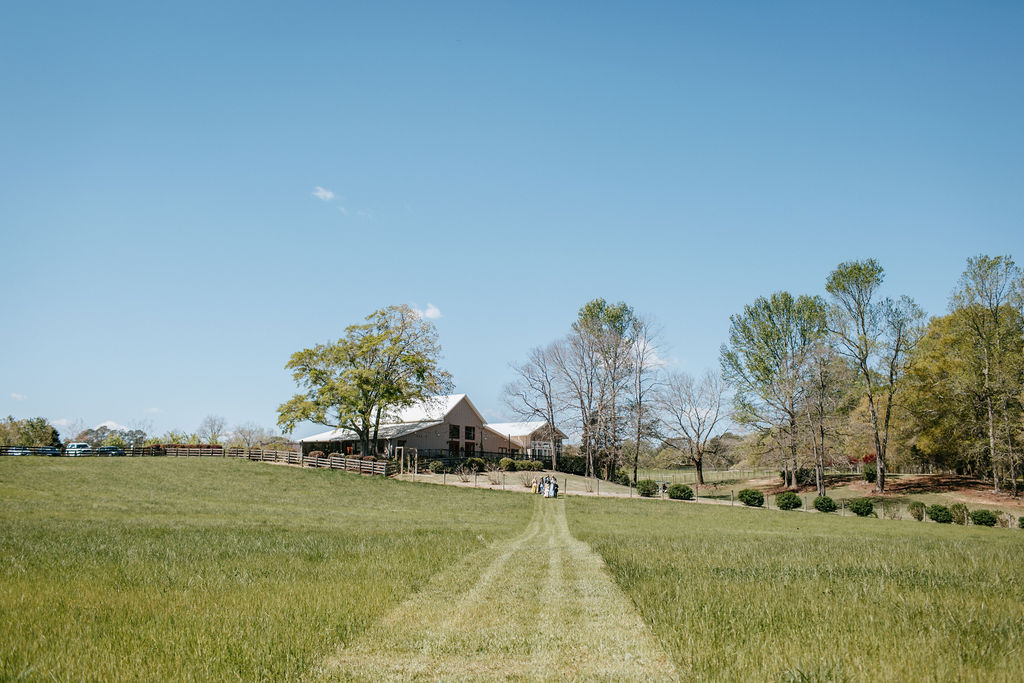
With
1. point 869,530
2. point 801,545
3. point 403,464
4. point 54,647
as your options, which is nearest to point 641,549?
point 801,545

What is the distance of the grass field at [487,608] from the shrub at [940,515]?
22.4m

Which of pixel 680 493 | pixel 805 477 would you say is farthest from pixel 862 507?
pixel 805 477

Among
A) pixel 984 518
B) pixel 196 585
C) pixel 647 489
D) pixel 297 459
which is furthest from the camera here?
pixel 297 459

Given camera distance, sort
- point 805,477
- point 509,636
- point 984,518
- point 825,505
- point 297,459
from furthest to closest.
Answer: point 805,477 < point 297,459 < point 825,505 < point 984,518 < point 509,636

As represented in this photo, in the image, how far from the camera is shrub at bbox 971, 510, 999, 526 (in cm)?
3097

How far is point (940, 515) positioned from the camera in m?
32.7

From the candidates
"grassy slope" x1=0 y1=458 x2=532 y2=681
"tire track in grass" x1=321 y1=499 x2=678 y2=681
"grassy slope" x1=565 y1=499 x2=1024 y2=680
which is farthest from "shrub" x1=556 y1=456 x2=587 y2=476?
"tire track in grass" x1=321 y1=499 x2=678 y2=681

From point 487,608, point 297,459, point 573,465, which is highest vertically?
point 487,608

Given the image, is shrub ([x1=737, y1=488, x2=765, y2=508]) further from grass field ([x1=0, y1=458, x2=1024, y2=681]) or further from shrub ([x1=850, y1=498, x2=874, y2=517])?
grass field ([x1=0, y1=458, x2=1024, y2=681])

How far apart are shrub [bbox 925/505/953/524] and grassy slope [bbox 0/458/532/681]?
25.7 metres

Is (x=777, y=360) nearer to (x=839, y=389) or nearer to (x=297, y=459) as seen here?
(x=839, y=389)

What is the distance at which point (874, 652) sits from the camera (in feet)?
16.5

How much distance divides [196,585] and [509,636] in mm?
4579

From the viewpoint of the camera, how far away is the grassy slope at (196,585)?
16.0ft
